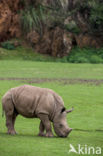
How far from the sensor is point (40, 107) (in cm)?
902

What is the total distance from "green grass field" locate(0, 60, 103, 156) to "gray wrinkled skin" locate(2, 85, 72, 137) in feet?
0.82

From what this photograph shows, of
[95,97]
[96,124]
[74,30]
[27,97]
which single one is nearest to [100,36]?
[74,30]

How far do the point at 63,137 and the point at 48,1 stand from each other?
25.9m

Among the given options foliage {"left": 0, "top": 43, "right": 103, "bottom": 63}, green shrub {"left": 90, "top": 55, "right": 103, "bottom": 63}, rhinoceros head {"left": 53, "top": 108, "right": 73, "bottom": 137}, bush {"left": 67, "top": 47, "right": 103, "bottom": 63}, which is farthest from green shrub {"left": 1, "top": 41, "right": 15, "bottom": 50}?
rhinoceros head {"left": 53, "top": 108, "right": 73, "bottom": 137}

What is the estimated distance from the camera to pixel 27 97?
9.13m

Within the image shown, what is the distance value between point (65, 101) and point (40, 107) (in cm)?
567

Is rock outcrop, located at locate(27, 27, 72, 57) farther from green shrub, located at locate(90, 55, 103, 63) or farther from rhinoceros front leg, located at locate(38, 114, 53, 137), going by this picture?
rhinoceros front leg, located at locate(38, 114, 53, 137)

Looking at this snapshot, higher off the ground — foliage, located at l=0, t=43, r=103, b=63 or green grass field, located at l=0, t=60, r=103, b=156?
green grass field, located at l=0, t=60, r=103, b=156

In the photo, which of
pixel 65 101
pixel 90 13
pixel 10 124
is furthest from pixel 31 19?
pixel 10 124

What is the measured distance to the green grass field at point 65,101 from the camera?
25.4ft

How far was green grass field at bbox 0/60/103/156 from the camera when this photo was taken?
7.76 metres

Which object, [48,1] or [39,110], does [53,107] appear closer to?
[39,110]

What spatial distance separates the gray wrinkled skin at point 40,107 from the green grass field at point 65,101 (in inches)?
9.9

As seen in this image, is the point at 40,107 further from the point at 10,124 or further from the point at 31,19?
the point at 31,19
